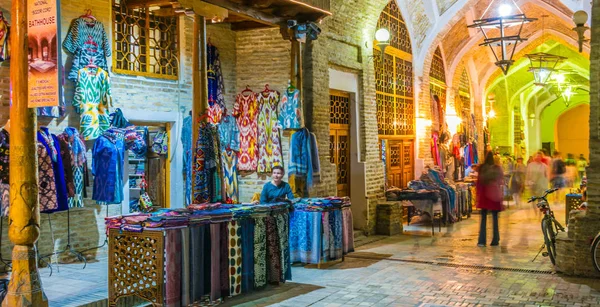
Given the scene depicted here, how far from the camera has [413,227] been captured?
14.4 meters

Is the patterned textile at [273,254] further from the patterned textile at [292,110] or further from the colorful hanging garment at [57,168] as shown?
the patterned textile at [292,110]

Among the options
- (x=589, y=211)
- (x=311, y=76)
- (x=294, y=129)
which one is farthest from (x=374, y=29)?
(x=589, y=211)

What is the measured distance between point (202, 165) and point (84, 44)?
7.85 feet

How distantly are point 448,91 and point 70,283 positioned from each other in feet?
48.2

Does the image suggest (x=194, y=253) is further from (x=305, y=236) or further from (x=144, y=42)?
(x=144, y=42)

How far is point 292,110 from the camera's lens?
10.5 metres

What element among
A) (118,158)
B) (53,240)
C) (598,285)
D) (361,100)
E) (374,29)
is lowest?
(598,285)

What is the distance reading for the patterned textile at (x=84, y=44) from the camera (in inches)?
341

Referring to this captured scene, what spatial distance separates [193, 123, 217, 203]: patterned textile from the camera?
829 cm

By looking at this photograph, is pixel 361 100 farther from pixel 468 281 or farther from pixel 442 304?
pixel 442 304

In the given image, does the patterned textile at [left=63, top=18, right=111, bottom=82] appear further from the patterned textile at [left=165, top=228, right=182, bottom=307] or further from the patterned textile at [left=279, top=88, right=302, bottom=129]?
the patterned textile at [left=165, top=228, right=182, bottom=307]

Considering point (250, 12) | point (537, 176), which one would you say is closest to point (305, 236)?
point (250, 12)

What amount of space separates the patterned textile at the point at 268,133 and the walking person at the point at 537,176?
27.5 feet

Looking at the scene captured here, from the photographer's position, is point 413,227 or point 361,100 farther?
point 413,227
